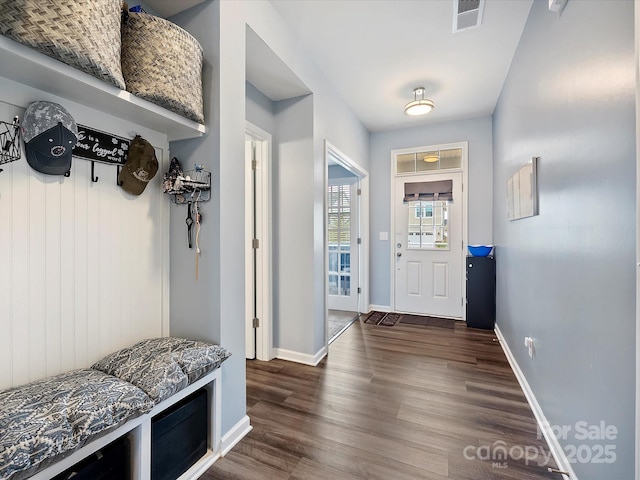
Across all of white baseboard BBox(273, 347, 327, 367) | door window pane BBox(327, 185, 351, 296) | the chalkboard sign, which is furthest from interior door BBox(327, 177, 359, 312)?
the chalkboard sign

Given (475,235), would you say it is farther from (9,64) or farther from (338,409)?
(9,64)

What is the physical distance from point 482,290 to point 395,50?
288 cm

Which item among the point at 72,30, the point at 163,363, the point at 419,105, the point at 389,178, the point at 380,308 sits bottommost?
the point at 380,308

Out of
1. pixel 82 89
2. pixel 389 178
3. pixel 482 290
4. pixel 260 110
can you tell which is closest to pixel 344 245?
pixel 389 178

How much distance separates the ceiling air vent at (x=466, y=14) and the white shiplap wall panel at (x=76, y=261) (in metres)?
2.16

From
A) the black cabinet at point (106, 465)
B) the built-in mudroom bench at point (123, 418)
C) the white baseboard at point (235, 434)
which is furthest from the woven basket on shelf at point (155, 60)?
the white baseboard at point (235, 434)

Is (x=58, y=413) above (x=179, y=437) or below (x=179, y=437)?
above

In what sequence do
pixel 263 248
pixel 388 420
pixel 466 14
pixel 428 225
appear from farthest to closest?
pixel 428 225
pixel 263 248
pixel 466 14
pixel 388 420

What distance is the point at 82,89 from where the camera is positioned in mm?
1234

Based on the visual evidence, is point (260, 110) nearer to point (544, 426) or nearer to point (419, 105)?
point (419, 105)

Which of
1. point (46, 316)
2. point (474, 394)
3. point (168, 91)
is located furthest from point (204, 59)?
point (474, 394)

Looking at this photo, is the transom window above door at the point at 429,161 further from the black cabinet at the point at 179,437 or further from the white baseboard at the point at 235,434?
the black cabinet at the point at 179,437

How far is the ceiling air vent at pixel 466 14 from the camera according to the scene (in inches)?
80.7

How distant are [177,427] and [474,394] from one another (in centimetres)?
200
